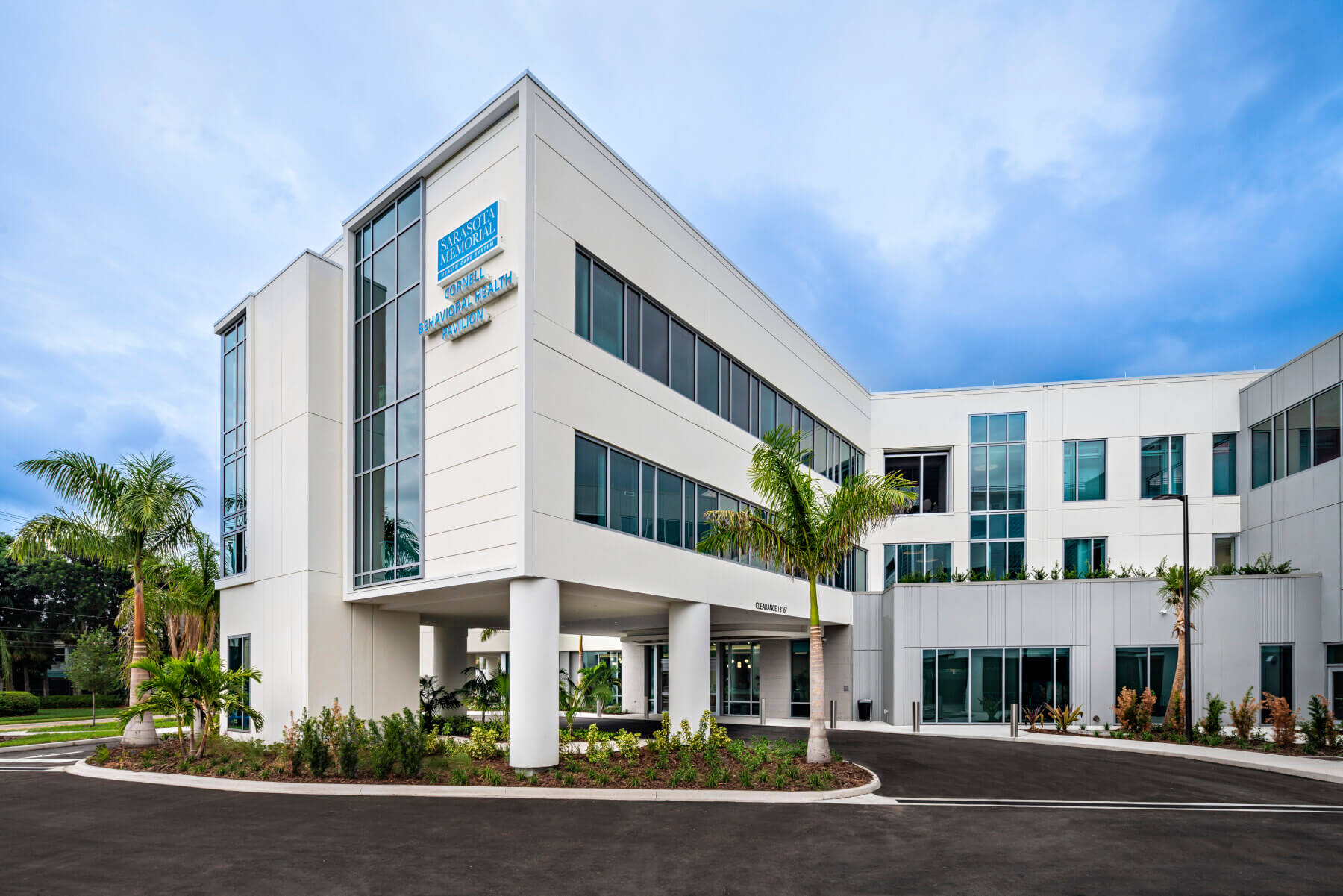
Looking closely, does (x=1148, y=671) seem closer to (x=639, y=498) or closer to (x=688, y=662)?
(x=688, y=662)

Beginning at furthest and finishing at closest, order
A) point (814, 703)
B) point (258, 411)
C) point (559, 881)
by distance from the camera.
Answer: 1. point (258, 411)
2. point (814, 703)
3. point (559, 881)

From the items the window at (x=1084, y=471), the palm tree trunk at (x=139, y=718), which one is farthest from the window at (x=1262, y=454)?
the palm tree trunk at (x=139, y=718)

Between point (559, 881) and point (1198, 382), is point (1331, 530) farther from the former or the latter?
point (559, 881)

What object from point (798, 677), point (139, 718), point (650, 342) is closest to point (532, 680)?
point (650, 342)

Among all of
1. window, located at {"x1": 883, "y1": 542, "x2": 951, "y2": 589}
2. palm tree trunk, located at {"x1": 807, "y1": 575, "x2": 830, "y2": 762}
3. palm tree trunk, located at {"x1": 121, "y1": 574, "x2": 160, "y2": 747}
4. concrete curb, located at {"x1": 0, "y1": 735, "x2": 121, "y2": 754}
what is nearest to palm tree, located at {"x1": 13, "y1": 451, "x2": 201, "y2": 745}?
palm tree trunk, located at {"x1": 121, "y1": 574, "x2": 160, "y2": 747}

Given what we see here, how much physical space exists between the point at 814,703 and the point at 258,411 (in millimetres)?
16039

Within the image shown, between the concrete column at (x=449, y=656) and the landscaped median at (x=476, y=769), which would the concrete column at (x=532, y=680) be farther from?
the concrete column at (x=449, y=656)

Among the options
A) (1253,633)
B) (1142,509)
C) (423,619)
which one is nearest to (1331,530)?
(1253,633)

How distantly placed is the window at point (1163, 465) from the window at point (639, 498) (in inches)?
783

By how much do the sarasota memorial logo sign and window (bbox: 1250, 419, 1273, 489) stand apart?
29486 millimetres

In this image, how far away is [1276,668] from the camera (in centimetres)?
2917

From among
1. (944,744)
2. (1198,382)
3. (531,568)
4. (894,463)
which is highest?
(1198,382)

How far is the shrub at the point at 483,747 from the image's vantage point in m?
18.7

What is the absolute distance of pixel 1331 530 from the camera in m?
28.2
